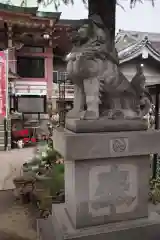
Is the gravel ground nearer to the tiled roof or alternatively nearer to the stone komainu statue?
the stone komainu statue

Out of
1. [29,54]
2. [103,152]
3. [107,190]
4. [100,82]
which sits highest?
[29,54]

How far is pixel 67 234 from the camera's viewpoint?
1.68m

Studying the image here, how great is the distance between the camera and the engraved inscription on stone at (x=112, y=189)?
1759mm

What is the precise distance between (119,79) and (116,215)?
3.72 feet

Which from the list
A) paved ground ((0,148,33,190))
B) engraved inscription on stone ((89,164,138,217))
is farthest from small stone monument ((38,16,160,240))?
paved ground ((0,148,33,190))

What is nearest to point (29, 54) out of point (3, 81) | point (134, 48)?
point (3, 81)

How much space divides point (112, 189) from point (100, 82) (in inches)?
34.5

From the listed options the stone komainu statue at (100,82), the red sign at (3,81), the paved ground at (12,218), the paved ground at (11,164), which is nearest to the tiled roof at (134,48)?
the red sign at (3,81)

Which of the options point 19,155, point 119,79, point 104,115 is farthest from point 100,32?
point 19,155

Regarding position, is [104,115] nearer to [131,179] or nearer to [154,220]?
[131,179]

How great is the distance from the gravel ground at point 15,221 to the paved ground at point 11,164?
935 mm

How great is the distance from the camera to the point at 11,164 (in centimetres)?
601

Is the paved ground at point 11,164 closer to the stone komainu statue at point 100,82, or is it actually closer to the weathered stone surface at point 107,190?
the weathered stone surface at point 107,190

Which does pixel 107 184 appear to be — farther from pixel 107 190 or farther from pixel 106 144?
pixel 106 144
